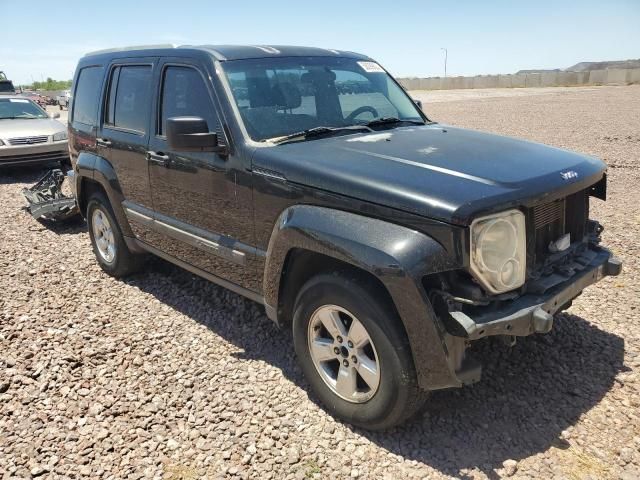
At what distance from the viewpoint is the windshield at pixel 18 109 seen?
37.5ft

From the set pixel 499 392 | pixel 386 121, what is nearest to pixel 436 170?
pixel 386 121

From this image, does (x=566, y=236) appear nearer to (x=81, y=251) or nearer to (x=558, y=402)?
(x=558, y=402)

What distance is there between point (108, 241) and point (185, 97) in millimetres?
2058

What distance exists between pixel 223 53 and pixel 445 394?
267 cm

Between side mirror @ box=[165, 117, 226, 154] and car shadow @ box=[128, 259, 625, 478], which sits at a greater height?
side mirror @ box=[165, 117, 226, 154]

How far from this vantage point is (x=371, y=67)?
14.7 ft

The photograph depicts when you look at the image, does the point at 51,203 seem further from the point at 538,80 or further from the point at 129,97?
the point at 538,80

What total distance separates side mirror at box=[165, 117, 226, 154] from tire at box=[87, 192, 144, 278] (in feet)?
6.47

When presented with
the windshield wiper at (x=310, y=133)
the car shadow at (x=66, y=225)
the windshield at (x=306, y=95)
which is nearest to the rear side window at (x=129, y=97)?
the windshield at (x=306, y=95)

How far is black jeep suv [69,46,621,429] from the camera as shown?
2.47m

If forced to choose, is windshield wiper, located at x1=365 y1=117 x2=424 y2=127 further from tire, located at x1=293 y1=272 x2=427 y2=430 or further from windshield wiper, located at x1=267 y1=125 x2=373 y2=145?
tire, located at x1=293 y1=272 x2=427 y2=430

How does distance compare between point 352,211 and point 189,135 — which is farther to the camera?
point 189,135

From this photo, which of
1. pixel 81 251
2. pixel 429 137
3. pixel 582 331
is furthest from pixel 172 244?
pixel 582 331

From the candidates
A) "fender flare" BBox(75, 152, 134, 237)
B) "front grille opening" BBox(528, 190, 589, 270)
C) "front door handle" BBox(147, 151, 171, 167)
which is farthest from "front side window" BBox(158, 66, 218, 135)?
"front grille opening" BBox(528, 190, 589, 270)
